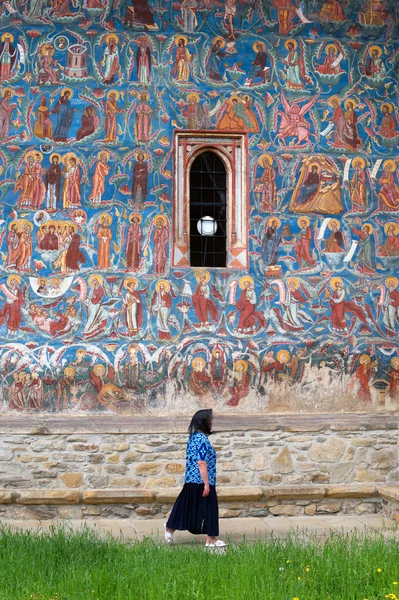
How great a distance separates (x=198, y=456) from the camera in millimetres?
8172

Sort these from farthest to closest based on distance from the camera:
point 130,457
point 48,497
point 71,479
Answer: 1. point 130,457
2. point 71,479
3. point 48,497

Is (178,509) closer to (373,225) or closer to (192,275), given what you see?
(192,275)

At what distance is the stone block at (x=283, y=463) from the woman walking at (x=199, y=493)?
104 inches

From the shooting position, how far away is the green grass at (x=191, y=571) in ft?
19.6

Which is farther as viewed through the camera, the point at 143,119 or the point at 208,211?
the point at 208,211

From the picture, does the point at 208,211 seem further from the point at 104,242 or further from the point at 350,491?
the point at 350,491

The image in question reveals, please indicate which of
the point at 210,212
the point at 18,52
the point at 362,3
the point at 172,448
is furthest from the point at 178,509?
the point at 362,3

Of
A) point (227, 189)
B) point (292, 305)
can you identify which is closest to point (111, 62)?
point (227, 189)

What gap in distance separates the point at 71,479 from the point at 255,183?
4504 mm

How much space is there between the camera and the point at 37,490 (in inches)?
406

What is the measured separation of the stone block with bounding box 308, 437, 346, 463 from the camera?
1095 centimetres

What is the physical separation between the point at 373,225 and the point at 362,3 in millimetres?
3084

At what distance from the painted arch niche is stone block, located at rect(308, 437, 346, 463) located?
2502mm

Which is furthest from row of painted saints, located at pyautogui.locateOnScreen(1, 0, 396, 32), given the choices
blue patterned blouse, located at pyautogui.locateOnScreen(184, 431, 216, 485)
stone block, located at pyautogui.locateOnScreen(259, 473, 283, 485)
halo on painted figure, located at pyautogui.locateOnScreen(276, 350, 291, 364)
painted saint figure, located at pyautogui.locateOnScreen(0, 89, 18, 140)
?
blue patterned blouse, located at pyautogui.locateOnScreen(184, 431, 216, 485)
